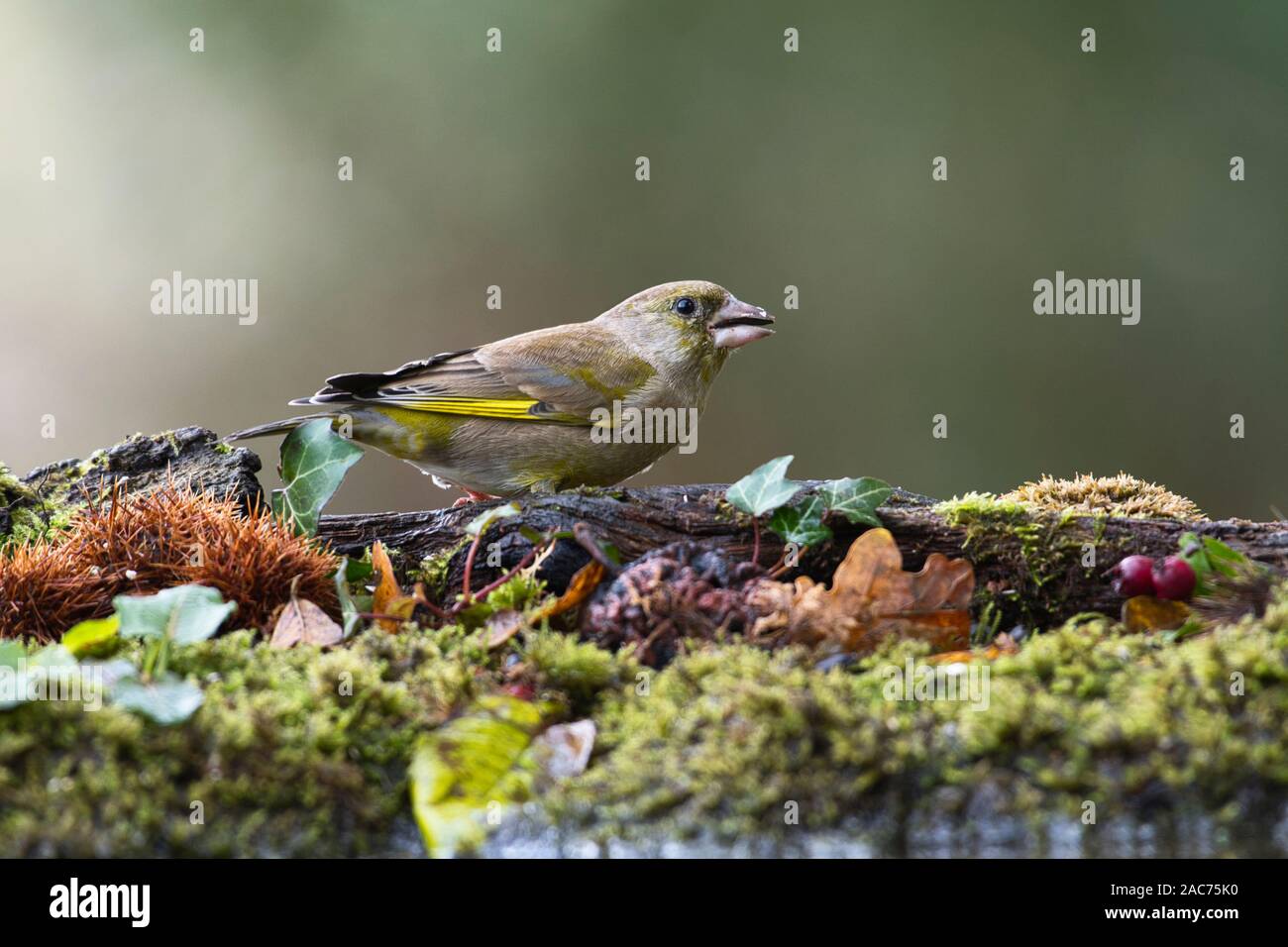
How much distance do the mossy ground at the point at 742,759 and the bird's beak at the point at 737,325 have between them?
268 centimetres

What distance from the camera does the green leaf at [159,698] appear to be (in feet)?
5.86

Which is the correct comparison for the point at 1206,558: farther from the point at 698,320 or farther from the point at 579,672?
the point at 698,320

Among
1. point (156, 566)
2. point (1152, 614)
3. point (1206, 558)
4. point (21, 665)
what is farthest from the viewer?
point (156, 566)

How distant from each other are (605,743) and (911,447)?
7235 mm

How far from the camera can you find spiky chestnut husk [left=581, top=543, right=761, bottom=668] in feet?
7.68

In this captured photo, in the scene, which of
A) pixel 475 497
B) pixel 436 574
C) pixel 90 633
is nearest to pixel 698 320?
pixel 475 497

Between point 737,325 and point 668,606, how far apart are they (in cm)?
242

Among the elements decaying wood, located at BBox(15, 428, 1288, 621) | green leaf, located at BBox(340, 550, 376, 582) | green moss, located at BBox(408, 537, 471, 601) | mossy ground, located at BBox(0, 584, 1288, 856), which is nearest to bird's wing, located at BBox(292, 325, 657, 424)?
decaying wood, located at BBox(15, 428, 1288, 621)

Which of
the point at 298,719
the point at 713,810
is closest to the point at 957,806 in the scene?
the point at 713,810

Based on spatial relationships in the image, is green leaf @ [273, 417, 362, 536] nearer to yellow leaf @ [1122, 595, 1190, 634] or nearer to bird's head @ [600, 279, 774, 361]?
bird's head @ [600, 279, 774, 361]

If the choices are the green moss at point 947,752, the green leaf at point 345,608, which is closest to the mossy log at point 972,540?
the green leaf at point 345,608

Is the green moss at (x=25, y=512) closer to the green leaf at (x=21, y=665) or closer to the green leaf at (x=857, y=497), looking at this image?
the green leaf at (x=21, y=665)

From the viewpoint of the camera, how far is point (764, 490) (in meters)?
2.85

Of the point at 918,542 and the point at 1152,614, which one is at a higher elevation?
the point at 918,542
